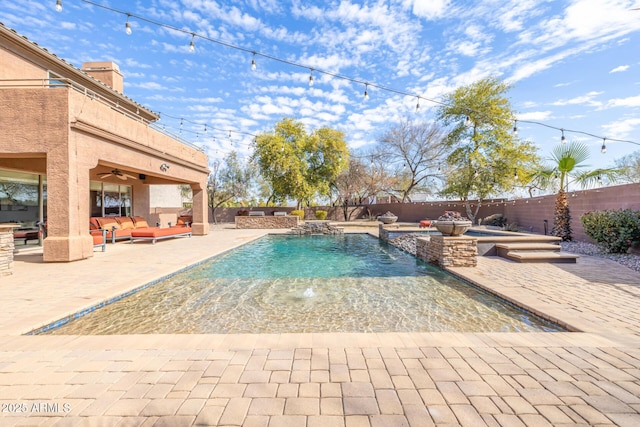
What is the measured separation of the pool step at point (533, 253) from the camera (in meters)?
6.41

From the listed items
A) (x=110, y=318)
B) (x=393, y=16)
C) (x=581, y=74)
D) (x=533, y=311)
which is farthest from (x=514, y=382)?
(x=581, y=74)

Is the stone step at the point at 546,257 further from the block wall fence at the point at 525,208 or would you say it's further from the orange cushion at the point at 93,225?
the orange cushion at the point at 93,225

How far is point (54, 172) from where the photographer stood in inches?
257

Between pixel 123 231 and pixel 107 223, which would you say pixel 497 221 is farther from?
pixel 107 223

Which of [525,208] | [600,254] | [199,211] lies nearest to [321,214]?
[199,211]

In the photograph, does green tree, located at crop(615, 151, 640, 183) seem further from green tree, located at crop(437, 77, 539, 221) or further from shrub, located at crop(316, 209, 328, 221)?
shrub, located at crop(316, 209, 328, 221)

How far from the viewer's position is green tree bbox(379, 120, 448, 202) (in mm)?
22859

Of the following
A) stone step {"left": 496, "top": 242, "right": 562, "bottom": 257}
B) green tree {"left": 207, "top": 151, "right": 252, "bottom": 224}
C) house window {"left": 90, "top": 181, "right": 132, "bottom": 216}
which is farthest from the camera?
green tree {"left": 207, "top": 151, "right": 252, "bottom": 224}

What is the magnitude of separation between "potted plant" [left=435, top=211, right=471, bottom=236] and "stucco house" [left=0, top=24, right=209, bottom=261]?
29.6ft

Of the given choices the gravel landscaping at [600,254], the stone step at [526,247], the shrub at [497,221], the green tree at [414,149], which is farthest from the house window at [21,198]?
the green tree at [414,149]

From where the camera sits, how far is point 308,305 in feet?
13.5

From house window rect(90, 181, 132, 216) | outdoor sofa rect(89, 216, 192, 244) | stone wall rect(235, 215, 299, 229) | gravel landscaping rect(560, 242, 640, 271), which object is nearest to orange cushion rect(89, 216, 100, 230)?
outdoor sofa rect(89, 216, 192, 244)

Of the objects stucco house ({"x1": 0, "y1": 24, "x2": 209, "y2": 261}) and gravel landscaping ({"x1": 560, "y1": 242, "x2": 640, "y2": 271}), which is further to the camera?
stucco house ({"x1": 0, "y1": 24, "x2": 209, "y2": 261})

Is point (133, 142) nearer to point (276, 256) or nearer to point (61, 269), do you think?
point (61, 269)
